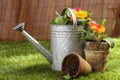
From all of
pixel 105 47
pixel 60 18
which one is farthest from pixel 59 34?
pixel 105 47

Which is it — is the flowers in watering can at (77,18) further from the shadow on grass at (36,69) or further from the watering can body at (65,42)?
the shadow on grass at (36,69)

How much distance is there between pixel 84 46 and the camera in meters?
3.08

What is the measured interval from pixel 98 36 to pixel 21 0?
8.81 feet

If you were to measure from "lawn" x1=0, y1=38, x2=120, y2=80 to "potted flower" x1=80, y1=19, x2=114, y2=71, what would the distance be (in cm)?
8

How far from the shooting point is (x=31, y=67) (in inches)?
128

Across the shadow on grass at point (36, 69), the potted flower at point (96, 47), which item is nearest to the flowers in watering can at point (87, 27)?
the potted flower at point (96, 47)

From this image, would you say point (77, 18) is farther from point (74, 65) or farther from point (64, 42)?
point (74, 65)

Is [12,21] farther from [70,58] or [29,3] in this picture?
[70,58]

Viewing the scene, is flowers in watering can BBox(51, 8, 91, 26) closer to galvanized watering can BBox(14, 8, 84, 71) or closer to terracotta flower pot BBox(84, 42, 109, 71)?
galvanized watering can BBox(14, 8, 84, 71)

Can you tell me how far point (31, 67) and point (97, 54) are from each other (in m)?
0.61

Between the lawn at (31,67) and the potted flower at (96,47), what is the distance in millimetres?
80

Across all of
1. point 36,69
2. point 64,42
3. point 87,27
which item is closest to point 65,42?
point 64,42

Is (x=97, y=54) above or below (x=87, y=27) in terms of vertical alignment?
below

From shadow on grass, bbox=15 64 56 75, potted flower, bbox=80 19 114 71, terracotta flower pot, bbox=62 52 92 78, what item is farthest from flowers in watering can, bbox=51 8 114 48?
shadow on grass, bbox=15 64 56 75
